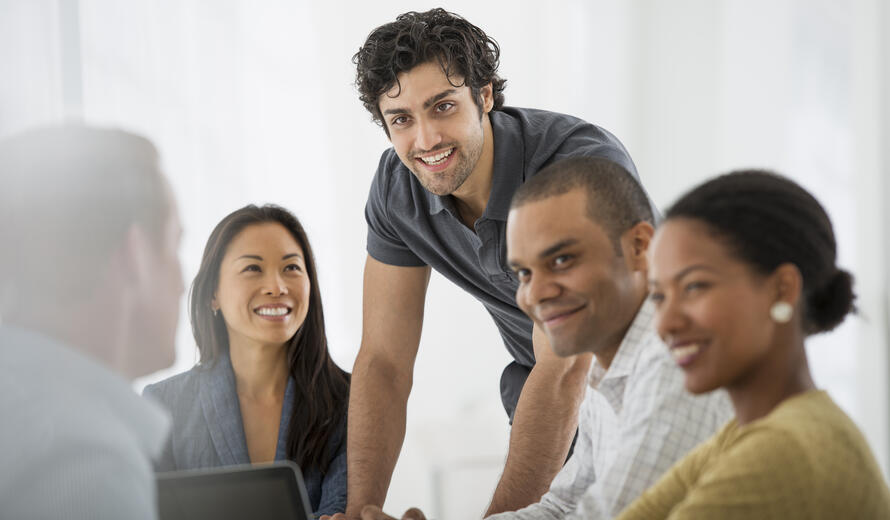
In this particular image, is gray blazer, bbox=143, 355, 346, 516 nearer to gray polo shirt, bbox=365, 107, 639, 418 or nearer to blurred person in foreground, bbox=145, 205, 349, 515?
blurred person in foreground, bbox=145, 205, 349, 515

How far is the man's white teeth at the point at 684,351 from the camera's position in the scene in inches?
32.7

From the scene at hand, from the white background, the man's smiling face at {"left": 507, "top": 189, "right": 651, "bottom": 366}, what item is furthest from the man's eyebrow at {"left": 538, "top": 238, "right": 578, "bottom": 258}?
the white background

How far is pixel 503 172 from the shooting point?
1676 mm

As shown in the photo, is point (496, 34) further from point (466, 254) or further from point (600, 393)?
point (600, 393)

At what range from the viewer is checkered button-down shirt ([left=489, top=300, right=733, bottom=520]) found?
3.26 feet

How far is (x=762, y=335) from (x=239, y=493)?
20.6 inches

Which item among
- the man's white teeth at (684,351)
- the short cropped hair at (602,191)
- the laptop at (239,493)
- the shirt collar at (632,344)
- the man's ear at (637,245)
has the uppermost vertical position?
the short cropped hair at (602,191)

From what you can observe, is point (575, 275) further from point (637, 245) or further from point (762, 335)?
point (762, 335)

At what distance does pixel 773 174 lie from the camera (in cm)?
88

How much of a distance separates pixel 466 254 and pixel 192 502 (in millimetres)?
968

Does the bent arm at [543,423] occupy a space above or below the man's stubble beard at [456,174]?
below

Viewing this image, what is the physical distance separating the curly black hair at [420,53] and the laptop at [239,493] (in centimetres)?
95

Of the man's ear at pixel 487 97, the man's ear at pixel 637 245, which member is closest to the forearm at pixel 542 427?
the man's ear at pixel 637 245

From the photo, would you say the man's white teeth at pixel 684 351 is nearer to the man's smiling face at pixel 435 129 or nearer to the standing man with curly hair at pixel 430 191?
the standing man with curly hair at pixel 430 191
